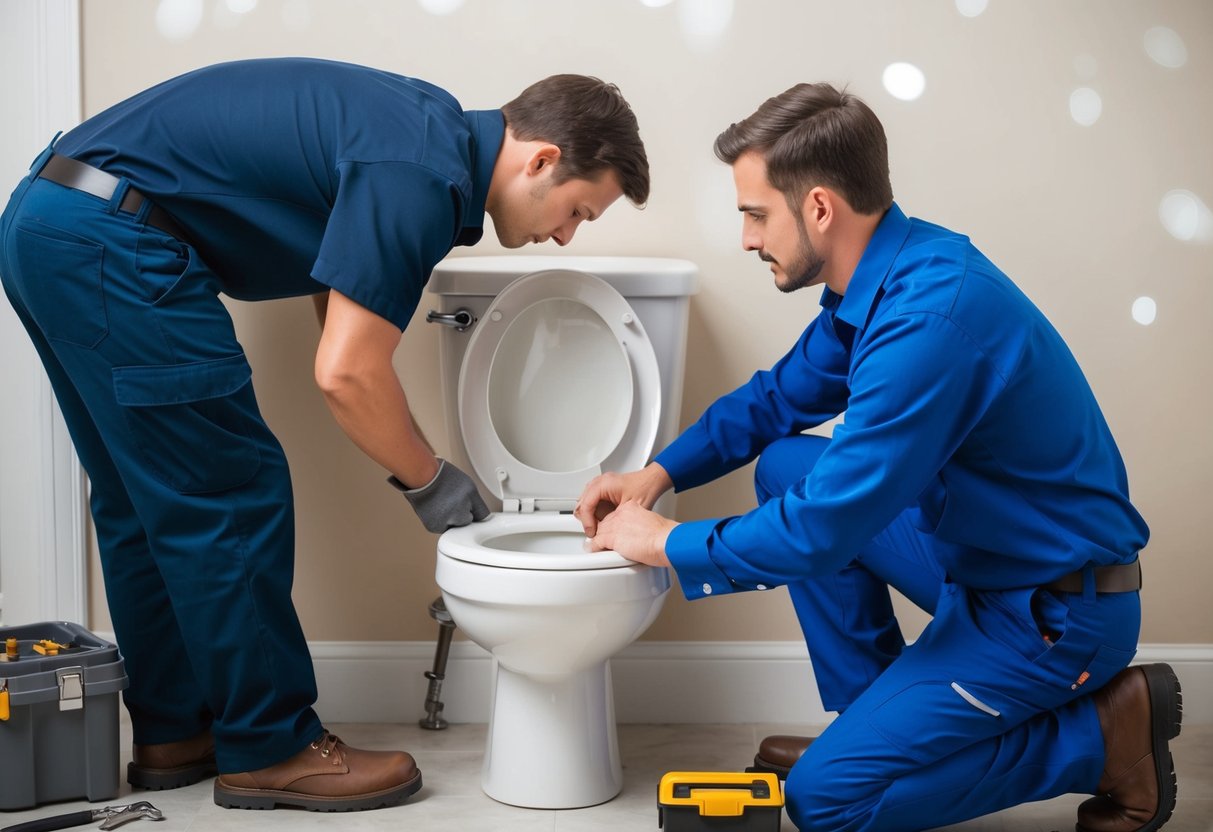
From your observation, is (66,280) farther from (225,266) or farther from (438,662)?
(438,662)

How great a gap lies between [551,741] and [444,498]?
1.36 ft

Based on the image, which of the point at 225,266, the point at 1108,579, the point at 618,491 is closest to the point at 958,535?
the point at 1108,579

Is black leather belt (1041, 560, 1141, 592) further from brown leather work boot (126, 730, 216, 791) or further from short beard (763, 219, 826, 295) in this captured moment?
brown leather work boot (126, 730, 216, 791)

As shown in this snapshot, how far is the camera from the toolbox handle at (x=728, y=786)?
63.3 inches

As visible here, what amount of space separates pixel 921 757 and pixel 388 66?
1449 mm

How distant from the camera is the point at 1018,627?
1606mm

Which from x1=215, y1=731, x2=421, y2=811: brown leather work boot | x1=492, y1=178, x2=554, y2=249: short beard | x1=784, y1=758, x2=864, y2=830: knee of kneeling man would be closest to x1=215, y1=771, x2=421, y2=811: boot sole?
x1=215, y1=731, x2=421, y2=811: brown leather work boot

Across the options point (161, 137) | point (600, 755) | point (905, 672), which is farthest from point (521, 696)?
point (161, 137)

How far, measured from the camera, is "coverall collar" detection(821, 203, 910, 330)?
1.56 meters

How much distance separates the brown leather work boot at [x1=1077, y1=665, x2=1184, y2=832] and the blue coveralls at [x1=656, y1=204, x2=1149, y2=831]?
24 mm

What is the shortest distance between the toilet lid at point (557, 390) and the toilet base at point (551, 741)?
31 centimetres

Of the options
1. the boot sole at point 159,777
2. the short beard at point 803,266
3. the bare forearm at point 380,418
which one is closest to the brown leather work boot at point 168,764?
the boot sole at point 159,777

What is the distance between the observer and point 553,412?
81.6 inches

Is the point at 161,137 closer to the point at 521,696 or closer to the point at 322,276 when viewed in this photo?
the point at 322,276
